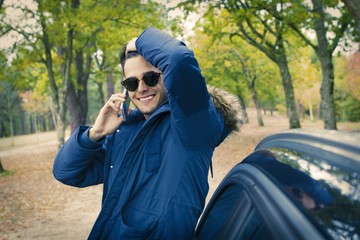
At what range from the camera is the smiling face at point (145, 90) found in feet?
6.74

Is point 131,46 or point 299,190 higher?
point 131,46

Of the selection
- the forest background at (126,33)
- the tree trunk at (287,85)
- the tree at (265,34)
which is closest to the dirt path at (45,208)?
the forest background at (126,33)

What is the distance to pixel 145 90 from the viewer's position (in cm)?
207

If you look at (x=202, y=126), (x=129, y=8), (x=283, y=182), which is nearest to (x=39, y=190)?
(x=129, y=8)

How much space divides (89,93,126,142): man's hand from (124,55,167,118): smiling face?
0.17 m

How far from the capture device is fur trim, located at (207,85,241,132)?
2135 mm

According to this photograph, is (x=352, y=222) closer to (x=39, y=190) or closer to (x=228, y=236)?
(x=228, y=236)

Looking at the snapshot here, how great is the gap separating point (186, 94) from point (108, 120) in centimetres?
72

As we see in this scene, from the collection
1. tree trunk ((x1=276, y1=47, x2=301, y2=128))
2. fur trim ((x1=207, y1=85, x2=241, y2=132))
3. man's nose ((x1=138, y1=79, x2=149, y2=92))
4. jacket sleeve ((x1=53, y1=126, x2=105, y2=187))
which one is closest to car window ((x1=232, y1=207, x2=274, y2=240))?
fur trim ((x1=207, y1=85, x2=241, y2=132))

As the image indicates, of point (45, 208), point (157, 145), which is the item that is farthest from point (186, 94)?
point (45, 208)

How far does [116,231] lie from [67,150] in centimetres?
63

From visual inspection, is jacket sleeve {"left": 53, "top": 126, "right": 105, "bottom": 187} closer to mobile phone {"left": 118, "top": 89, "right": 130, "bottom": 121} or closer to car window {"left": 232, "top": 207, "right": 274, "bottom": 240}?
mobile phone {"left": 118, "top": 89, "right": 130, "bottom": 121}

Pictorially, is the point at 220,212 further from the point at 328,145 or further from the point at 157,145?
the point at 328,145

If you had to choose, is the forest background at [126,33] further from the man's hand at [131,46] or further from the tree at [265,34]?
the man's hand at [131,46]
